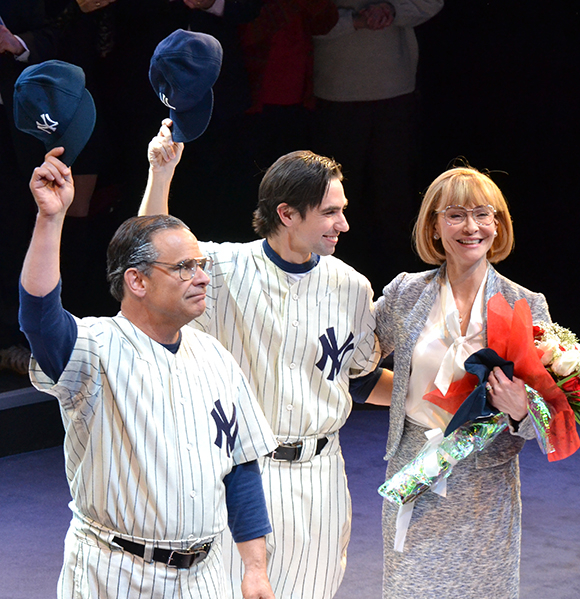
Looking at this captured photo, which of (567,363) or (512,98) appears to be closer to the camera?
(567,363)

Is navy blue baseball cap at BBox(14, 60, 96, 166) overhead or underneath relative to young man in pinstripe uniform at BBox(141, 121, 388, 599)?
overhead

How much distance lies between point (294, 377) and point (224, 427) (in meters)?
0.57

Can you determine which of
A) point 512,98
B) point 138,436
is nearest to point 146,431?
point 138,436

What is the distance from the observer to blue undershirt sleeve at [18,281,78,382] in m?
1.84

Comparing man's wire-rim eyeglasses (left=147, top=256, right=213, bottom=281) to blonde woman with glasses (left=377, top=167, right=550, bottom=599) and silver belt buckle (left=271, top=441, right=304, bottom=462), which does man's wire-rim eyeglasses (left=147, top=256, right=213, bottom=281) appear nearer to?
silver belt buckle (left=271, top=441, right=304, bottom=462)

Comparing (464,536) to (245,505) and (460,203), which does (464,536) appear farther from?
(460,203)

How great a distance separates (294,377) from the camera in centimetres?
272

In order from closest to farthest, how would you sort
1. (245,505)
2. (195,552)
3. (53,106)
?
(53,106)
(195,552)
(245,505)

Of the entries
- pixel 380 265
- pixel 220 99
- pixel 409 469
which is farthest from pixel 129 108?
pixel 409 469

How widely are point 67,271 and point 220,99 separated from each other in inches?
58.0

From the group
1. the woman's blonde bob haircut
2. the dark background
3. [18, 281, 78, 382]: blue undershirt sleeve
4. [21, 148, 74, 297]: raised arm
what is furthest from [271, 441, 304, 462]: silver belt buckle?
the dark background

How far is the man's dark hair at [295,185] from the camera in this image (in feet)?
8.96

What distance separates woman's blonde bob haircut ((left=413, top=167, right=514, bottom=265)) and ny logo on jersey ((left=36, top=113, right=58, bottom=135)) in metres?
1.31

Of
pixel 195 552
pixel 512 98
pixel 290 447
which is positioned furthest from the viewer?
pixel 512 98
